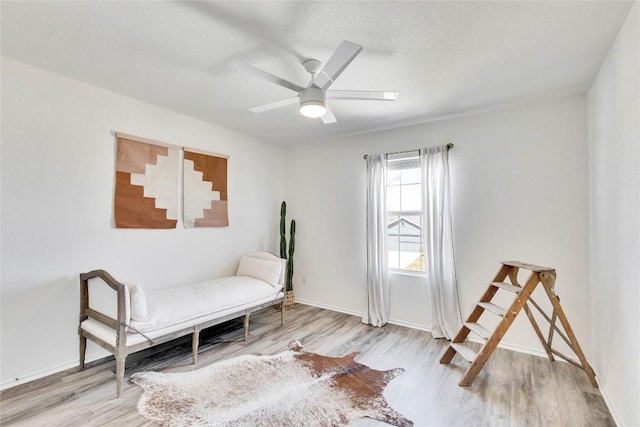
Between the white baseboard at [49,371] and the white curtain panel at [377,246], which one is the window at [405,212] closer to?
the white curtain panel at [377,246]

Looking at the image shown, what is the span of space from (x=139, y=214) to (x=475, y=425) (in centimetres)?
331

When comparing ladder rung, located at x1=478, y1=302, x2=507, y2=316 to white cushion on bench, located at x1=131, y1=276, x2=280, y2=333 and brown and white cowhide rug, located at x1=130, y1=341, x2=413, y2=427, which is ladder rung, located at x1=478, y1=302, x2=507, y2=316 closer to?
brown and white cowhide rug, located at x1=130, y1=341, x2=413, y2=427

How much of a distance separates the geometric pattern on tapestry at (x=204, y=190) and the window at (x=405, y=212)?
2.15 metres

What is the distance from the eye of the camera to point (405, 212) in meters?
3.73

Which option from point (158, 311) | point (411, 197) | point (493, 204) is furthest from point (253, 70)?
point (493, 204)

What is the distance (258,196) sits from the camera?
173 inches

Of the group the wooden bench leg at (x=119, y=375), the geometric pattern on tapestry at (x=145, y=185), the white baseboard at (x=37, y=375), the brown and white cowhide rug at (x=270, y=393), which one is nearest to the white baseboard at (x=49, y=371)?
the white baseboard at (x=37, y=375)

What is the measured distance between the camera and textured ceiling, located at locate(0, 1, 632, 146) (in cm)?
169

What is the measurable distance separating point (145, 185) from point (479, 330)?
344 centimetres

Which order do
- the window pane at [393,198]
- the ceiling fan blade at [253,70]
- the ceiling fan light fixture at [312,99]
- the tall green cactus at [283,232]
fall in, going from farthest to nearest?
the tall green cactus at [283,232] → the window pane at [393,198] → the ceiling fan light fixture at [312,99] → the ceiling fan blade at [253,70]

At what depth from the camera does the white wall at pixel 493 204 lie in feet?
9.05

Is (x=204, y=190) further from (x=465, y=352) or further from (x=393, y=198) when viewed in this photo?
(x=465, y=352)

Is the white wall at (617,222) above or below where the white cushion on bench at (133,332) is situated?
above

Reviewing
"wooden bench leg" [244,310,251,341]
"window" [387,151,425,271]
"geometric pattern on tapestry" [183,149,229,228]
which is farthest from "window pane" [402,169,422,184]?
"wooden bench leg" [244,310,251,341]
